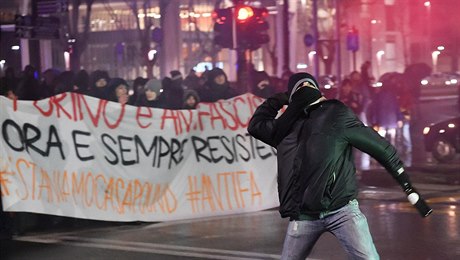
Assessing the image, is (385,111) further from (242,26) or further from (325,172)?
(325,172)

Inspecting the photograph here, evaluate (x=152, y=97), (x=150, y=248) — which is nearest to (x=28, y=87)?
(x=152, y=97)

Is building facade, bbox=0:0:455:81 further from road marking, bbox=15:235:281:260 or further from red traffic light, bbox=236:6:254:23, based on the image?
road marking, bbox=15:235:281:260

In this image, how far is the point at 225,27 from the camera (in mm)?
16016

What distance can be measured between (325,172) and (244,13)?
1160 cm

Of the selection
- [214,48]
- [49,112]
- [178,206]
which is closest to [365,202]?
[178,206]

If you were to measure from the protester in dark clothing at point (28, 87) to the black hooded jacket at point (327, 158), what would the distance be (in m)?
8.63

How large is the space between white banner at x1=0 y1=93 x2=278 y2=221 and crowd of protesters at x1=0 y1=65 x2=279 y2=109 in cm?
104

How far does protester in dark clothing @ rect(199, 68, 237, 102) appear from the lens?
514 inches

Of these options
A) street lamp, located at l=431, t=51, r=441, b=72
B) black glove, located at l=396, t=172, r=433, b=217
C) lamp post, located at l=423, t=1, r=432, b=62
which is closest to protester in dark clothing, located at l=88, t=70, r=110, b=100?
black glove, located at l=396, t=172, r=433, b=217

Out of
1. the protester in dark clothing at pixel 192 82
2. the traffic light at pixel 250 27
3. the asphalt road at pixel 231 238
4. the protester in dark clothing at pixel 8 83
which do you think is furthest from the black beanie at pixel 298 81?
the traffic light at pixel 250 27

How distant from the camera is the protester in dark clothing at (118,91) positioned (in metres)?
11.4

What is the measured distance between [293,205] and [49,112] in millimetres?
5180

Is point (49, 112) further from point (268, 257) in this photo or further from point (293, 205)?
point (293, 205)

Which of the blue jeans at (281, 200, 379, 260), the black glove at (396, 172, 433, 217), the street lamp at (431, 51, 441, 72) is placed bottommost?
Answer: the blue jeans at (281, 200, 379, 260)
